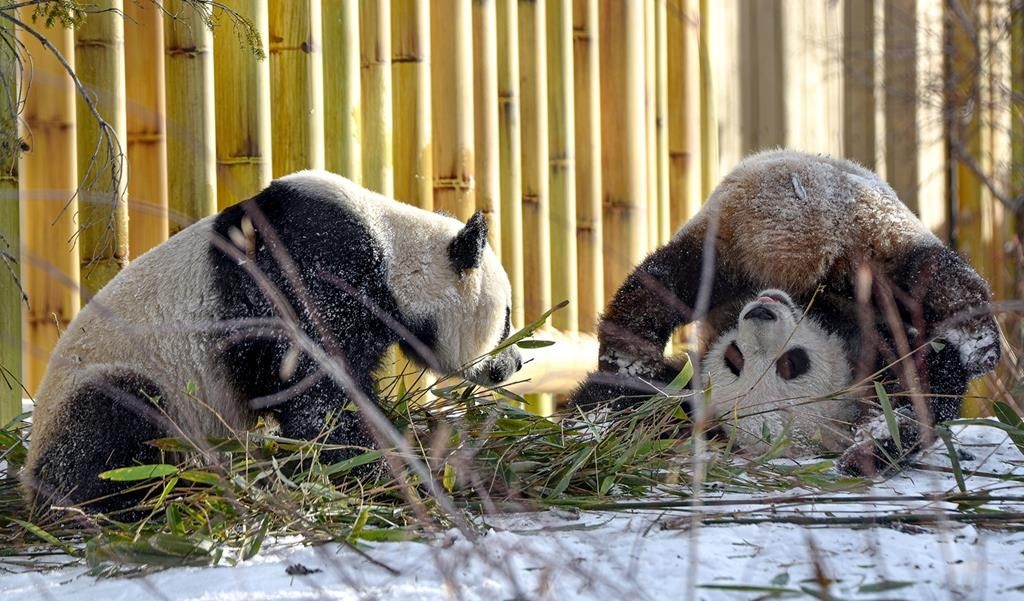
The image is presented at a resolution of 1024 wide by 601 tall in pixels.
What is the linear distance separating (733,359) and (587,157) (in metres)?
1.66

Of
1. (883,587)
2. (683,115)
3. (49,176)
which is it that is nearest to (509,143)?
(683,115)

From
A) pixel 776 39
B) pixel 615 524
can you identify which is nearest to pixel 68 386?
pixel 615 524

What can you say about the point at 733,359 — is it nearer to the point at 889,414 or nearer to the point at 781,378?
the point at 781,378

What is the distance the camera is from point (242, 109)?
310cm

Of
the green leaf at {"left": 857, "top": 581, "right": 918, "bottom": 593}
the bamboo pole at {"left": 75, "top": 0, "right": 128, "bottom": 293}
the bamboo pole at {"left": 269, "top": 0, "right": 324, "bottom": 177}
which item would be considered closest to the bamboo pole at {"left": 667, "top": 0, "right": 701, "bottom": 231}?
the bamboo pole at {"left": 269, "top": 0, "right": 324, "bottom": 177}

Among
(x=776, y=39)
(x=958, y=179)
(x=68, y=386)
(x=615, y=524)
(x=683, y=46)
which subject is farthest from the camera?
(x=958, y=179)

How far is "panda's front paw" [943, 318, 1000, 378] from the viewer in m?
2.63

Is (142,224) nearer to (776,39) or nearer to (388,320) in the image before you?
(388,320)

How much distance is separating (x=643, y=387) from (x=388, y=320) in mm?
794

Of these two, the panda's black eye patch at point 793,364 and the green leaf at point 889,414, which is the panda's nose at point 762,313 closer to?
the panda's black eye patch at point 793,364

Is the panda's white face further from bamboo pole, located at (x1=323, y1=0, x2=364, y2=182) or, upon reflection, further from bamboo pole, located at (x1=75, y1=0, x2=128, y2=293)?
bamboo pole, located at (x1=75, y1=0, x2=128, y2=293)

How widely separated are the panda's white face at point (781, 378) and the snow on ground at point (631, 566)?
561 mm

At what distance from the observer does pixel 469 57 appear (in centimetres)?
375

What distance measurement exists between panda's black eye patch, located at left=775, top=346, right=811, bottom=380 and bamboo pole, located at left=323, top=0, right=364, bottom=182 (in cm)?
131
